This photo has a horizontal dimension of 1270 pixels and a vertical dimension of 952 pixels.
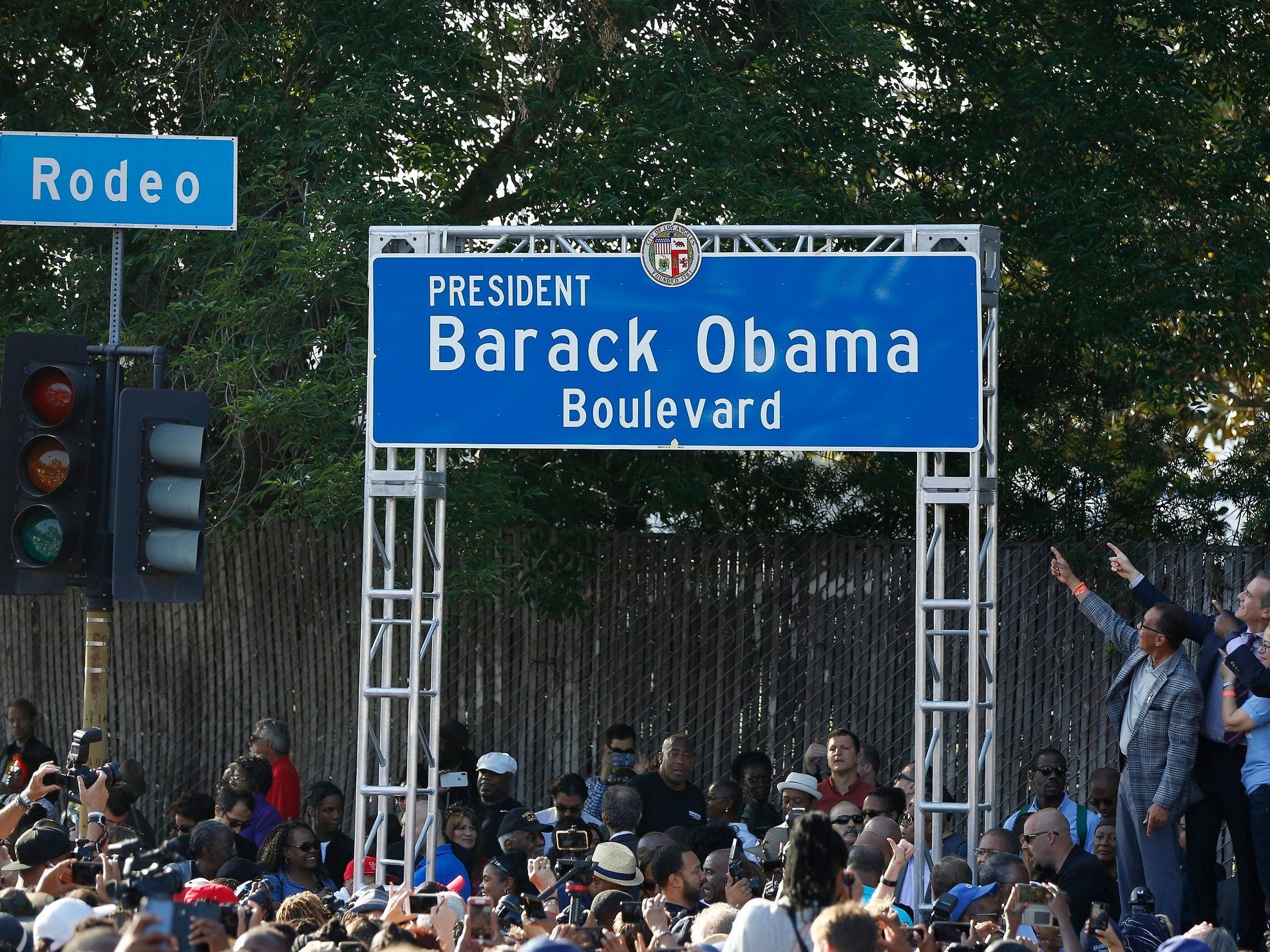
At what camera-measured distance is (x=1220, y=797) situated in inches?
386

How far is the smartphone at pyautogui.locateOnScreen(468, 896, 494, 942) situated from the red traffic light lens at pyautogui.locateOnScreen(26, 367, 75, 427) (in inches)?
124

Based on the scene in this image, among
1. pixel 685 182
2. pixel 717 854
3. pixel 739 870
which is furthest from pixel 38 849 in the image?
pixel 685 182

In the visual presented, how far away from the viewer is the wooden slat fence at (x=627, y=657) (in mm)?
13438

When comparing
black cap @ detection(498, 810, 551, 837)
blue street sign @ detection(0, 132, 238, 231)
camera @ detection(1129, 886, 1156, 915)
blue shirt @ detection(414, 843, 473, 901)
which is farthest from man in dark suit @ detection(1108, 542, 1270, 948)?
blue street sign @ detection(0, 132, 238, 231)

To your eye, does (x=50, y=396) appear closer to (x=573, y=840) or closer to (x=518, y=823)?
(x=573, y=840)

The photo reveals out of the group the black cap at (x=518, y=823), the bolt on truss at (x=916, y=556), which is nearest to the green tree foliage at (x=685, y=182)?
the bolt on truss at (x=916, y=556)

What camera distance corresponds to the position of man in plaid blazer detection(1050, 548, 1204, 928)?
9.66 metres

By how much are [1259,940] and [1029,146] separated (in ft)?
21.8

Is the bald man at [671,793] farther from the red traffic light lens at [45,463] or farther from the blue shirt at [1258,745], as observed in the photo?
the red traffic light lens at [45,463]

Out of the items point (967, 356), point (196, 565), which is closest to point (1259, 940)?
point (967, 356)

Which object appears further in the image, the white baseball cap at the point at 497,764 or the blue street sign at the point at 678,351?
the white baseball cap at the point at 497,764

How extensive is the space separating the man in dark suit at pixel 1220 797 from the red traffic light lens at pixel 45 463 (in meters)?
5.73

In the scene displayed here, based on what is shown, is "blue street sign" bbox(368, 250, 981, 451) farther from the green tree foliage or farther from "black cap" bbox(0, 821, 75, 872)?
"black cap" bbox(0, 821, 75, 872)

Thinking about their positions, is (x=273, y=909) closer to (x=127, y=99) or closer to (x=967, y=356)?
(x=967, y=356)
